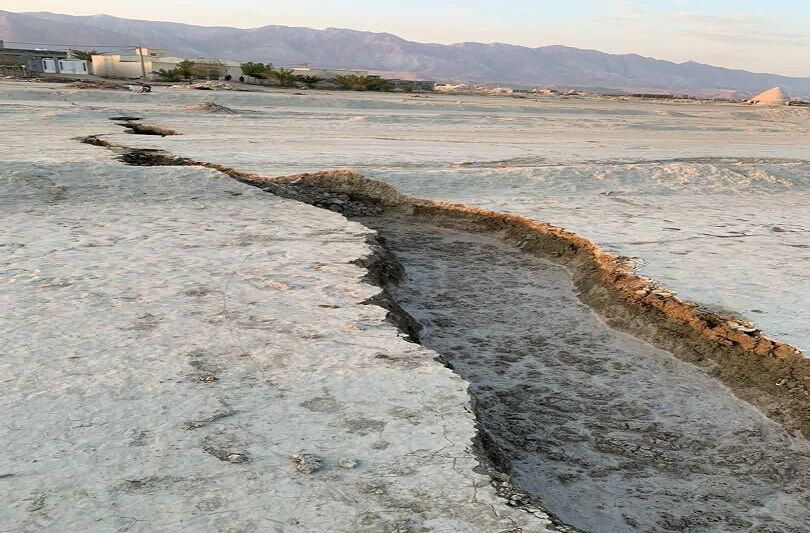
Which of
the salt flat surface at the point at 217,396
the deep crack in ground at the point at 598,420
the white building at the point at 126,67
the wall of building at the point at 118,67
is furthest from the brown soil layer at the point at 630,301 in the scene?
the wall of building at the point at 118,67

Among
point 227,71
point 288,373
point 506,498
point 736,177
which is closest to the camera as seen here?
point 506,498

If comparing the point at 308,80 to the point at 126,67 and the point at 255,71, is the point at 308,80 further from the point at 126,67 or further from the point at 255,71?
the point at 126,67

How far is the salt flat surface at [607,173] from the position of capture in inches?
250

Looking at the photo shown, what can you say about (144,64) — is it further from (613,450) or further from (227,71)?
(613,450)

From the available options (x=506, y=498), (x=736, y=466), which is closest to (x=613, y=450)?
(x=736, y=466)

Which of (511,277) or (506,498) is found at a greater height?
(506,498)

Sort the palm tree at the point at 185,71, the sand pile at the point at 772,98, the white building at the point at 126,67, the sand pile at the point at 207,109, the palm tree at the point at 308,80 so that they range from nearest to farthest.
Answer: the sand pile at the point at 207,109
the palm tree at the point at 185,71
the palm tree at the point at 308,80
the white building at the point at 126,67
the sand pile at the point at 772,98

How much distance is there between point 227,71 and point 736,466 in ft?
155

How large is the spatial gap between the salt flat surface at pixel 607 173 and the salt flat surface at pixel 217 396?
9.42 feet

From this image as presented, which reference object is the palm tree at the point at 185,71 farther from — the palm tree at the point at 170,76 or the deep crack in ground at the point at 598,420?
the deep crack in ground at the point at 598,420

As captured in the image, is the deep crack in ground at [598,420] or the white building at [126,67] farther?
the white building at [126,67]

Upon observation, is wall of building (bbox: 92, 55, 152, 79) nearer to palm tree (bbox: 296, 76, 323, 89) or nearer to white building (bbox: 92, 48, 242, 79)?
white building (bbox: 92, 48, 242, 79)

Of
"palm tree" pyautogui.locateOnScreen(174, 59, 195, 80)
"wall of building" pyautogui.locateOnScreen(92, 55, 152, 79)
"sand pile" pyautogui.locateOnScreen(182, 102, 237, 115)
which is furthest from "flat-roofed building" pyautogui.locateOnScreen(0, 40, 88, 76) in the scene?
"sand pile" pyautogui.locateOnScreen(182, 102, 237, 115)

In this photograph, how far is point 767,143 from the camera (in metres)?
21.1
